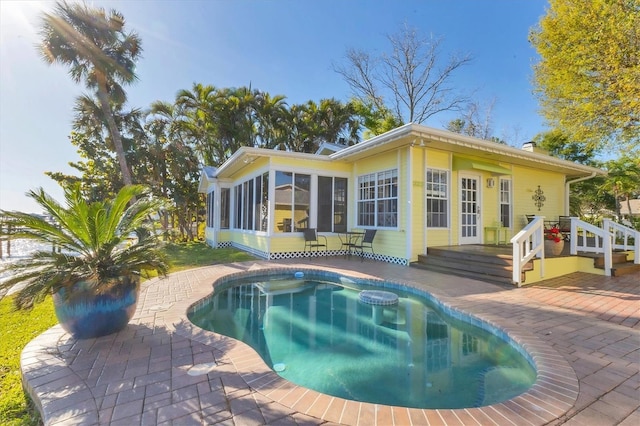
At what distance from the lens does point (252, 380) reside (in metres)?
2.46

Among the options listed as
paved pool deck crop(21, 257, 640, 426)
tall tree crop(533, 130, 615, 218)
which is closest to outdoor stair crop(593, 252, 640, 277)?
paved pool deck crop(21, 257, 640, 426)

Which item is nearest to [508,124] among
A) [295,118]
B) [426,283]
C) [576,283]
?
[295,118]

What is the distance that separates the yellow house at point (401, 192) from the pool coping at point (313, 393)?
16.8 ft

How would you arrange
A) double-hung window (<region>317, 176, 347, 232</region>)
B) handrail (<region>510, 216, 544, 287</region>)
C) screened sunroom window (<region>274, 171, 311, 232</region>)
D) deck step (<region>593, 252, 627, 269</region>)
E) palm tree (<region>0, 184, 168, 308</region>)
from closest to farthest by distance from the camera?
palm tree (<region>0, 184, 168, 308</region>)
handrail (<region>510, 216, 544, 287</region>)
deck step (<region>593, 252, 627, 269</region>)
screened sunroom window (<region>274, 171, 311, 232</region>)
double-hung window (<region>317, 176, 347, 232</region>)

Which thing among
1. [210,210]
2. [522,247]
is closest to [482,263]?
[522,247]

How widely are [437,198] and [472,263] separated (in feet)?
7.31

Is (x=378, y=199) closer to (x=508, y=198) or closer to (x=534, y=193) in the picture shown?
(x=508, y=198)

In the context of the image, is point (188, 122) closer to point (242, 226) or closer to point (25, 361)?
point (242, 226)

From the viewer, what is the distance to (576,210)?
58.1 feet

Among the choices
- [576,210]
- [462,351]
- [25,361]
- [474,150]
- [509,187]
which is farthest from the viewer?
[576,210]

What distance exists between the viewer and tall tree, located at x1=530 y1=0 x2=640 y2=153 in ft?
31.2

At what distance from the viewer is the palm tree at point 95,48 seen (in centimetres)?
1238

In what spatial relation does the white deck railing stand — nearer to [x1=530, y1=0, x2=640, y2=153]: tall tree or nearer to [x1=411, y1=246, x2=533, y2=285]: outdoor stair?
[x1=411, y1=246, x2=533, y2=285]: outdoor stair

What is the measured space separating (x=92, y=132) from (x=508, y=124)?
29927mm
